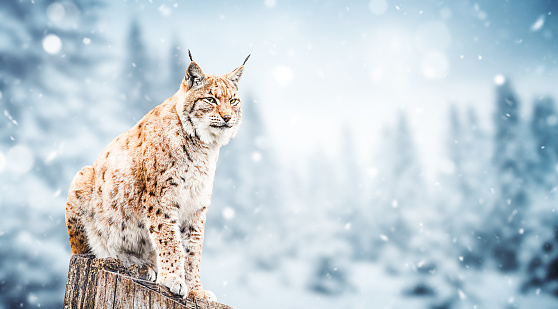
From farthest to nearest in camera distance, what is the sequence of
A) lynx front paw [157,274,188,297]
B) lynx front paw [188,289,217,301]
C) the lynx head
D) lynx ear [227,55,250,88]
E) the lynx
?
lynx ear [227,55,250,88], the lynx head, the lynx, lynx front paw [188,289,217,301], lynx front paw [157,274,188,297]

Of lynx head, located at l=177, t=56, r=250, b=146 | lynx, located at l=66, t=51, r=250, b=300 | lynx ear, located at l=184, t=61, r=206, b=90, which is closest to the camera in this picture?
lynx, located at l=66, t=51, r=250, b=300

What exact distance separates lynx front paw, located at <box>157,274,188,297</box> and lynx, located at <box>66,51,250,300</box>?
282 mm

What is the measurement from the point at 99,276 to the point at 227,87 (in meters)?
2.67

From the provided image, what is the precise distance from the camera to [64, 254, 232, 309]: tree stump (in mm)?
3676

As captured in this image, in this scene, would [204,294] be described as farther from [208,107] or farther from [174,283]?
[208,107]

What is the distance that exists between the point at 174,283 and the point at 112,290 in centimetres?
78

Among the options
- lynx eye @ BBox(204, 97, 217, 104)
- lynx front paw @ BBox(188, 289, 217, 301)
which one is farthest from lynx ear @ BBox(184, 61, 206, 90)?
lynx front paw @ BBox(188, 289, 217, 301)

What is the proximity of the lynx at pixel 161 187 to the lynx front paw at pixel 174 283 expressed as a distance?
0.28 m

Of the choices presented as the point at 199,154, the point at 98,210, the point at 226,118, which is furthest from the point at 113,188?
the point at 226,118

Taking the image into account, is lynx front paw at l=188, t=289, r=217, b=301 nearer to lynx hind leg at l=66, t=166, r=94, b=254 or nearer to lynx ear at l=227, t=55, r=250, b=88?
lynx hind leg at l=66, t=166, r=94, b=254

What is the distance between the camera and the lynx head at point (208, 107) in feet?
17.3

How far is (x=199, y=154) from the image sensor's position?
5.30 meters

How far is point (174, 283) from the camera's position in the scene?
4.41 metres

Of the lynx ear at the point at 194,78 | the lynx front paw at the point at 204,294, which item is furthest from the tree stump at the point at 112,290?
the lynx ear at the point at 194,78
